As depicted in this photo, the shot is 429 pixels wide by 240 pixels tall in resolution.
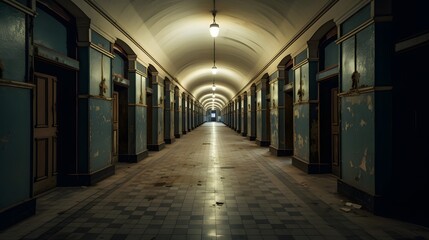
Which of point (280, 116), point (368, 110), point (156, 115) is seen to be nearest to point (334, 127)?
point (368, 110)

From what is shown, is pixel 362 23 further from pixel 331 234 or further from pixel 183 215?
pixel 183 215

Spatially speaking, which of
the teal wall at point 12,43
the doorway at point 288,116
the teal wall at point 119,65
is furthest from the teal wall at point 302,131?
the teal wall at point 12,43

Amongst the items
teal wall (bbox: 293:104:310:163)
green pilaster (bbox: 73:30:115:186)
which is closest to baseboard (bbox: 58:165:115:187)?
green pilaster (bbox: 73:30:115:186)

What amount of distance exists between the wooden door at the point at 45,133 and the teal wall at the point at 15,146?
61.3 inches

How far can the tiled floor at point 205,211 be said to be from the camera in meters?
4.12

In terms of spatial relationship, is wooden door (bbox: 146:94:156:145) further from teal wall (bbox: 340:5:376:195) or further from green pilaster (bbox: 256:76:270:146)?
teal wall (bbox: 340:5:376:195)

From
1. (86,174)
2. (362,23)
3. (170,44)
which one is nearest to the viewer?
(362,23)

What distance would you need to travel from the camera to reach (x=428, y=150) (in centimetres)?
500

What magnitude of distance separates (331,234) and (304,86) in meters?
5.53

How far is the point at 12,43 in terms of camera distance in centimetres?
441

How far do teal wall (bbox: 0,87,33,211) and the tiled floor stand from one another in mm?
483

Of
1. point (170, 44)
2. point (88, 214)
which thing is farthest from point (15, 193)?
point (170, 44)

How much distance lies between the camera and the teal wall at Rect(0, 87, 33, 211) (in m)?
4.21

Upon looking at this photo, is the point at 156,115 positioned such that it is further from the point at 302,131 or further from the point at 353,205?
the point at 353,205
